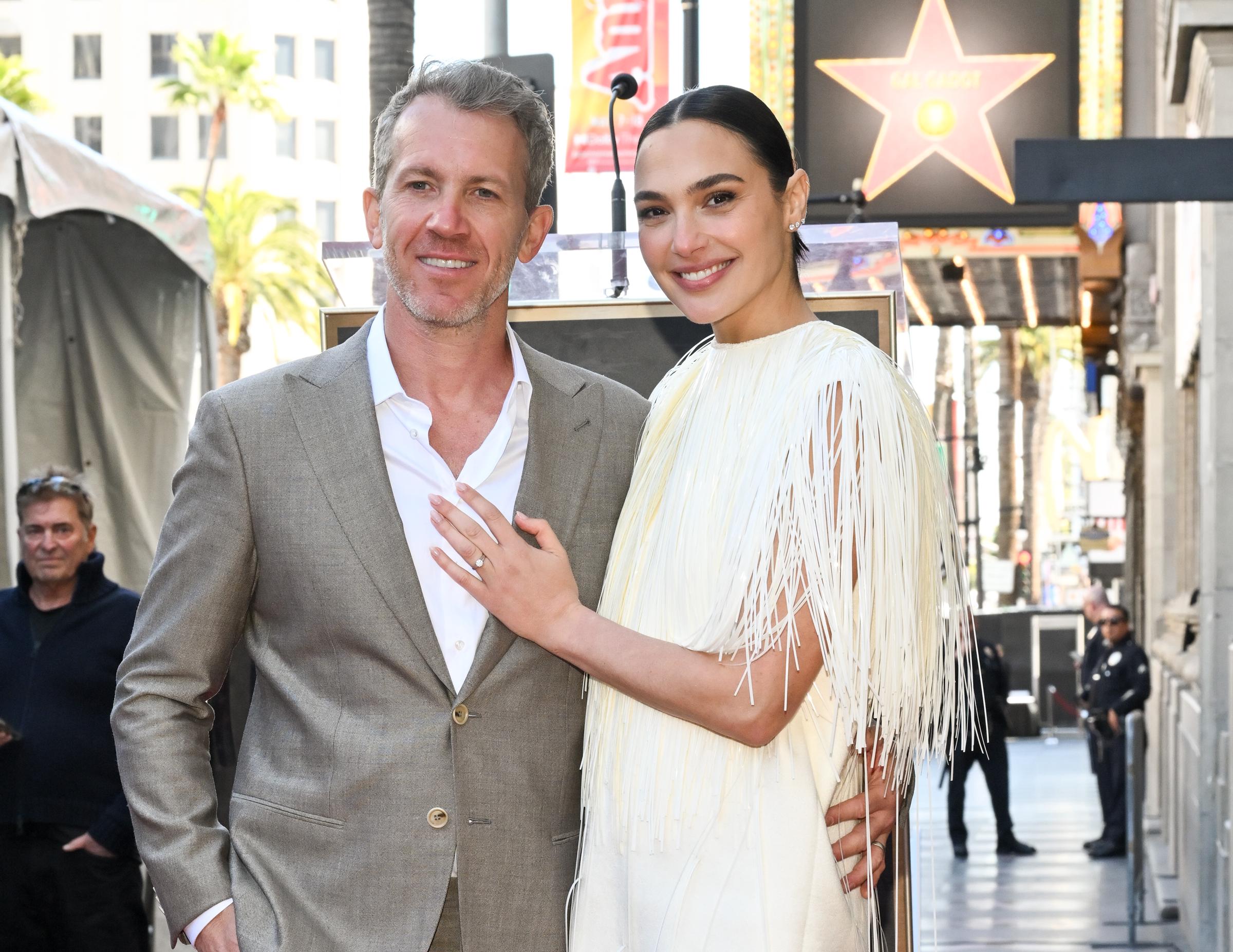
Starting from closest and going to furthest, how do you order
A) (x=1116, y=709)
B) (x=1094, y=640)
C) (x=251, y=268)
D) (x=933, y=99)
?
(x=933, y=99) → (x=1116, y=709) → (x=1094, y=640) → (x=251, y=268)

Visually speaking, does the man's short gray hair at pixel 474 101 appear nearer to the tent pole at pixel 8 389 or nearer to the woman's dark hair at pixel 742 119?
the woman's dark hair at pixel 742 119

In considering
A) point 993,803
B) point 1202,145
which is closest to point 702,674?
point 1202,145

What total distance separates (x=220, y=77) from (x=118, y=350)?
45050mm

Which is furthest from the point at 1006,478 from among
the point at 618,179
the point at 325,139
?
the point at 618,179

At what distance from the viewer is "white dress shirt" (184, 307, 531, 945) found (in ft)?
9.09

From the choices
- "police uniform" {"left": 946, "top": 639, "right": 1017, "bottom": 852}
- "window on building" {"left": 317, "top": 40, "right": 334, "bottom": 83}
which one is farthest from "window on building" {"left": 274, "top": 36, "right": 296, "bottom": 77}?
"police uniform" {"left": 946, "top": 639, "right": 1017, "bottom": 852}

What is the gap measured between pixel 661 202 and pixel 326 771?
3.70 feet

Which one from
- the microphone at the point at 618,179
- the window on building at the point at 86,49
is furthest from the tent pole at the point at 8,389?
the window on building at the point at 86,49

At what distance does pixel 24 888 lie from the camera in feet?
19.2

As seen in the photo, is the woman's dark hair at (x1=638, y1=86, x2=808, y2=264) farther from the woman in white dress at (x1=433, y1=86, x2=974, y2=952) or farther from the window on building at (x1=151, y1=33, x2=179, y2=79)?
the window on building at (x1=151, y1=33, x2=179, y2=79)

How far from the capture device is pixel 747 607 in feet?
8.67

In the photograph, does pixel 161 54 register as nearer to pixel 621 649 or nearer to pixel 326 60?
pixel 326 60

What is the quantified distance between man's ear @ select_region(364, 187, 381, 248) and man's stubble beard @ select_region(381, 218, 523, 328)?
0.25ft

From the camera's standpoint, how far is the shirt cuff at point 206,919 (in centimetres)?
265
